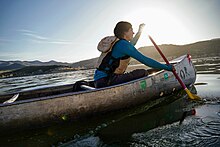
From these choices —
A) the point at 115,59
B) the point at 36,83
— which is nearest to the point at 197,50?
the point at 36,83

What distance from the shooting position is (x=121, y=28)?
4566 mm

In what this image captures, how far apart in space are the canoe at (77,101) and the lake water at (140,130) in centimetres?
21

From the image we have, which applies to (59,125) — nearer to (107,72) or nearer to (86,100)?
(86,100)

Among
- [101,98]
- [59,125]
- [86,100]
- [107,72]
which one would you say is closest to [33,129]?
[59,125]

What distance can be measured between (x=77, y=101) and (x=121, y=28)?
80.1 inches

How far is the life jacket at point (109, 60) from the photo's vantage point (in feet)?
14.9

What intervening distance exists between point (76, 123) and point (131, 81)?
163cm

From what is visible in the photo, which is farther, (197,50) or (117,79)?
(197,50)

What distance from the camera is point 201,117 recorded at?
3.64 metres

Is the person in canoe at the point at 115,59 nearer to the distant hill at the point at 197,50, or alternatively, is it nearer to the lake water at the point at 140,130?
the lake water at the point at 140,130

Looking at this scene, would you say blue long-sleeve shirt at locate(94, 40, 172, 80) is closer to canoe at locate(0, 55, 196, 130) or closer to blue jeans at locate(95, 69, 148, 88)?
blue jeans at locate(95, 69, 148, 88)

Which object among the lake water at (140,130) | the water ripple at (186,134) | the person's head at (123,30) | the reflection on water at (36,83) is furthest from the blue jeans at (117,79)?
the reflection on water at (36,83)

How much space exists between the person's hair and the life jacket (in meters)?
0.12

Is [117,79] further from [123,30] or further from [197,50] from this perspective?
[197,50]
